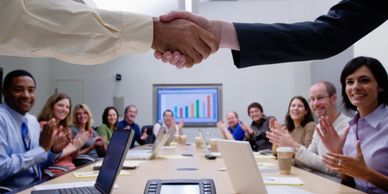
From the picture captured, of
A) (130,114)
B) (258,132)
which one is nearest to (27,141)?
(258,132)

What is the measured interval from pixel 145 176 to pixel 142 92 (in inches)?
214

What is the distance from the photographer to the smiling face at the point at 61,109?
341cm

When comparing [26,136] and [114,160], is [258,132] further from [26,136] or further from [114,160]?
[114,160]

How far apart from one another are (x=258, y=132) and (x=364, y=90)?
114 inches

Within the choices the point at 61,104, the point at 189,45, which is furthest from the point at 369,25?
the point at 61,104

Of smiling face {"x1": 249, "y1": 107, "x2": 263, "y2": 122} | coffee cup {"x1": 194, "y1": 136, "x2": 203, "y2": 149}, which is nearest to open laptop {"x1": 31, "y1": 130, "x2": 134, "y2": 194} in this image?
coffee cup {"x1": 194, "y1": 136, "x2": 203, "y2": 149}

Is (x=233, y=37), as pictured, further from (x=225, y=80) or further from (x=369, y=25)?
(x=225, y=80)

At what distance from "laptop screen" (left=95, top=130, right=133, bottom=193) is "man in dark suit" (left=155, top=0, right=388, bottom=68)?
18.2 inches

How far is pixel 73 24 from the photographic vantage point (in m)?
0.88

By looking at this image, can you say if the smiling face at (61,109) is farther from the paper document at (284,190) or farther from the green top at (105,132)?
the paper document at (284,190)

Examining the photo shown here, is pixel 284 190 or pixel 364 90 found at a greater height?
pixel 364 90

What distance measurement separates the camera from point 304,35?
0.95 metres

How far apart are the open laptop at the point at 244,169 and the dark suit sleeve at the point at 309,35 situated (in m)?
0.29

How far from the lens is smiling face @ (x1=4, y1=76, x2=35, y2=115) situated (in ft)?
7.43
